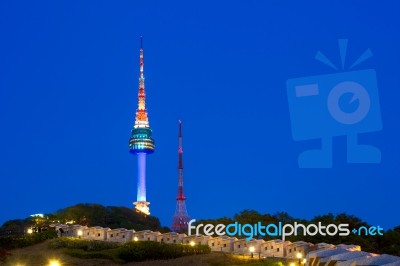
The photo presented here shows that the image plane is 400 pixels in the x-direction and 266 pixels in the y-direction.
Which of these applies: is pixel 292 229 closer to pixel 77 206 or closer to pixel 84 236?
pixel 84 236

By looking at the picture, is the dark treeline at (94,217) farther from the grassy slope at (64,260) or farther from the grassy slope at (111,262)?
the grassy slope at (111,262)

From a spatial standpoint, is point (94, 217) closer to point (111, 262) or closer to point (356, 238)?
point (356, 238)

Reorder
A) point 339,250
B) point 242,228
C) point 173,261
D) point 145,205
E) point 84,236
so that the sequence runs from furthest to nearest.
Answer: point 145,205 → point 242,228 → point 84,236 → point 173,261 → point 339,250

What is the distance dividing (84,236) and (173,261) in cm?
1124

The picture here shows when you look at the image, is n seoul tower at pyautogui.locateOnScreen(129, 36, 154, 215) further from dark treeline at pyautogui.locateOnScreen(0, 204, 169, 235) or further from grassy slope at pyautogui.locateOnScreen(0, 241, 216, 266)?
grassy slope at pyautogui.locateOnScreen(0, 241, 216, 266)

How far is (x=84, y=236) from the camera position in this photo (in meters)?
43.2

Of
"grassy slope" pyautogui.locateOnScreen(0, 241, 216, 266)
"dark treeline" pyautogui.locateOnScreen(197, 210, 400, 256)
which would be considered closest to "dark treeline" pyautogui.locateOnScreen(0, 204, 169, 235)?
"dark treeline" pyautogui.locateOnScreen(197, 210, 400, 256)

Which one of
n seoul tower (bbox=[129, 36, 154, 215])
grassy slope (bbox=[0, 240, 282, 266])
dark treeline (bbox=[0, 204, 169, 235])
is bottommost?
grassy slope (bbox=[0, 240, 282, 266])

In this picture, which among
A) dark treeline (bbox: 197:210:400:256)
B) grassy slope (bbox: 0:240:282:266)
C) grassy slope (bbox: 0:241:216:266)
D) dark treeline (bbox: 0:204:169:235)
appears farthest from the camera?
dark treeline (bbox: 0:204:169:235)

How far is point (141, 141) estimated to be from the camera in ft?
505

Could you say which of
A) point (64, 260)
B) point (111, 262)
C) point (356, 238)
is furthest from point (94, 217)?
point (111, 262)

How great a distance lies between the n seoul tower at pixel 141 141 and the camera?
152125 millimetres

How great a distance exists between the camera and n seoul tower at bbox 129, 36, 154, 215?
499 feet

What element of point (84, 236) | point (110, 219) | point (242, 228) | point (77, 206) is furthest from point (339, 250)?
point (77, 206)
